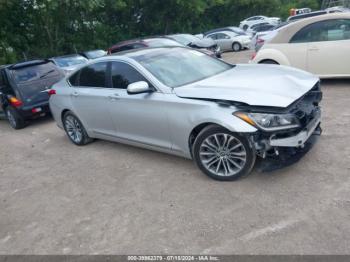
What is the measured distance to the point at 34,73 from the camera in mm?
8859

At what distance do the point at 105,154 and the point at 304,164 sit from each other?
325 cm

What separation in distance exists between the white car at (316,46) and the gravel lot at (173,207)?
6.99 feet

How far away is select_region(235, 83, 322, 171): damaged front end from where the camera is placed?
369 centimetres

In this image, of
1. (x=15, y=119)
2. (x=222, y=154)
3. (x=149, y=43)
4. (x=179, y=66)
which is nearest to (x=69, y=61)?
(x=149, y=43)

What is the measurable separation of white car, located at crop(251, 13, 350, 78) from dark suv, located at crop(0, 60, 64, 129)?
18.3 ft

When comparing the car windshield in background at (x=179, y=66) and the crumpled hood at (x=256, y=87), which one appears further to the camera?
the car windshield in background at (x=179, y=66)

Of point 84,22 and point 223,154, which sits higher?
point 84,22

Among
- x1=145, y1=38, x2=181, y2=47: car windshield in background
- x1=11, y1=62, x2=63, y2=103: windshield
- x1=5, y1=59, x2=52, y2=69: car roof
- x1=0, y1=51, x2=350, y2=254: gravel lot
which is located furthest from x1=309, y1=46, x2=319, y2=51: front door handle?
x1=5, y1=59, x2=52, y2=69: car roof

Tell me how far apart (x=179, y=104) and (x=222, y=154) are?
2.72 ft

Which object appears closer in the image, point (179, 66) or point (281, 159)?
point (281, 159)

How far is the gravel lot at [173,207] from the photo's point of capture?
3.18 metres

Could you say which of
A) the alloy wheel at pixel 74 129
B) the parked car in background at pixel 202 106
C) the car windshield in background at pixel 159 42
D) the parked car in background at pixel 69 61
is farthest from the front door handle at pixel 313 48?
the parked car in background at pixel 69 61

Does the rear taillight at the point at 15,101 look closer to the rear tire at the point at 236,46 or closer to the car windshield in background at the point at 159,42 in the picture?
the car windshield in background at the point at 159,42

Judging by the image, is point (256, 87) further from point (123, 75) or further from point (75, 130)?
point (75, 130)
